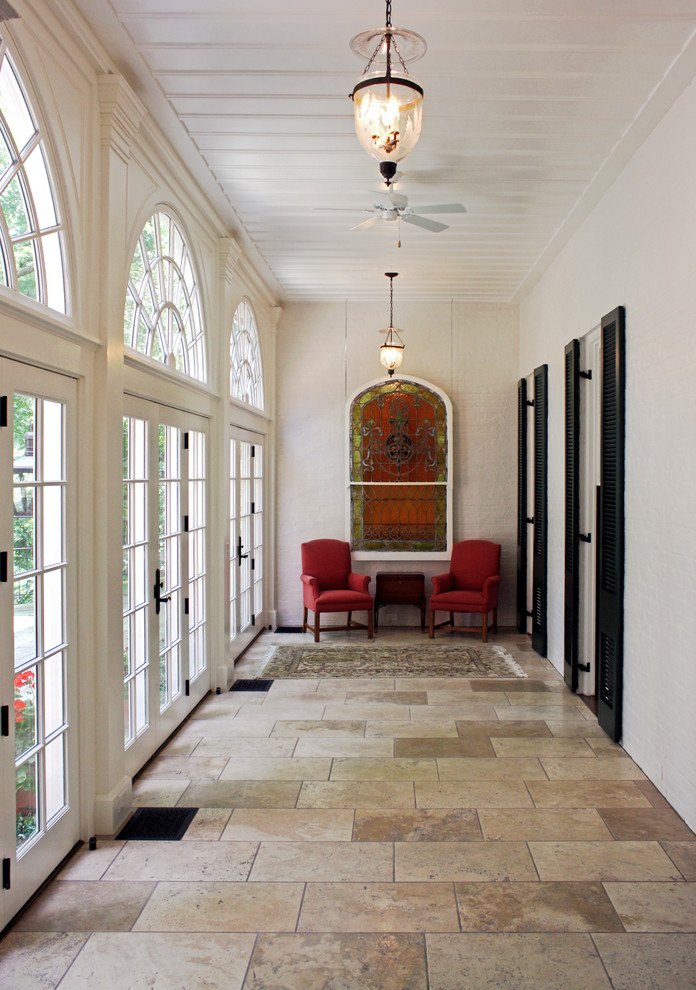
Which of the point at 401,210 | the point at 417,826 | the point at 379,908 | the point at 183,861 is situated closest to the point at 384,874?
the point at 379,908

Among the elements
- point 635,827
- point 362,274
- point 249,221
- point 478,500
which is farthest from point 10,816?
point 478,500

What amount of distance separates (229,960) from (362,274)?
597cm

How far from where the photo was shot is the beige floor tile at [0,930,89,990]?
244 cm

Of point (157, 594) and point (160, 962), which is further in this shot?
point (157, 594)

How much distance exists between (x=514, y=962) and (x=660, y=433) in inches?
103

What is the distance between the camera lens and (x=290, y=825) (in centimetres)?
355

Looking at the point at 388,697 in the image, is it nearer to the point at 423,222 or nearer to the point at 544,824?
the point at 544,824

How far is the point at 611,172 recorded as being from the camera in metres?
4.59

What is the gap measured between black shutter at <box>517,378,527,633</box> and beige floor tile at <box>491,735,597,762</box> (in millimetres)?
3012

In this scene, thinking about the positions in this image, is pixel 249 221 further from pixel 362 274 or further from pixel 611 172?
pixel 611 172

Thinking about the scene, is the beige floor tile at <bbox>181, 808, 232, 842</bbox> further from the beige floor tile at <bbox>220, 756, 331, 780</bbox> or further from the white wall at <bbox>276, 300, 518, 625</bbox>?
the white wall at <bbox>276, 300, 518, 625</bbox>

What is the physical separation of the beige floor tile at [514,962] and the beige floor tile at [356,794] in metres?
1.13

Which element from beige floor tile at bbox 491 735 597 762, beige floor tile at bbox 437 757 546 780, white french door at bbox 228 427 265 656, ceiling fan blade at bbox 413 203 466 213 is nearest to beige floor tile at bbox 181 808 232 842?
beige floor tile at bbox 437 757 546 780

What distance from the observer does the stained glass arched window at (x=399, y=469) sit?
8188mm
